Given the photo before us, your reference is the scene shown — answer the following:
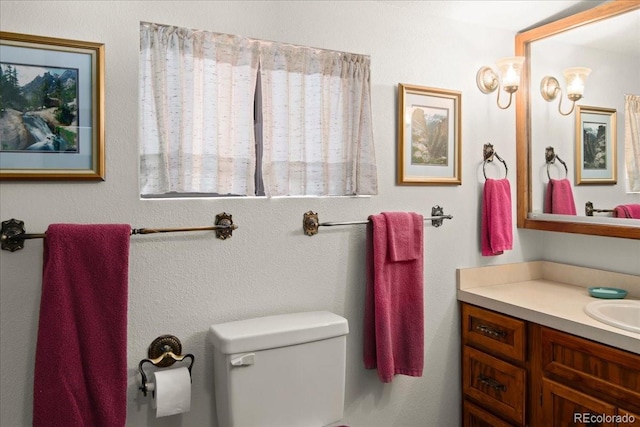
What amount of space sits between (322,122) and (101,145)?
0.88 meters

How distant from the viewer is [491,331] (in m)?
2.14

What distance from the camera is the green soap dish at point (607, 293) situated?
2061 millimetres

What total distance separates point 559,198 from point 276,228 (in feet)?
4.57

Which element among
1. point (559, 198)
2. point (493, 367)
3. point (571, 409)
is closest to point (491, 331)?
point (493, 367)

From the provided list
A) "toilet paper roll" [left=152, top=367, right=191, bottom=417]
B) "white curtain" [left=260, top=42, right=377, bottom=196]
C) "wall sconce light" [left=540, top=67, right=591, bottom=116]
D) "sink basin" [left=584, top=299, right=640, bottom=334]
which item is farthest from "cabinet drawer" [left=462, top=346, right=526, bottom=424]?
"toilet paper roll" [left=152, top=367, right=191, bottom=417]

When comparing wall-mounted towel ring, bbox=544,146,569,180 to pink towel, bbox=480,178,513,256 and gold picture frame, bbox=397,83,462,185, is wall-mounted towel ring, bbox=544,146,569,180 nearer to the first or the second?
pink towel, bbox=480,178,513,256

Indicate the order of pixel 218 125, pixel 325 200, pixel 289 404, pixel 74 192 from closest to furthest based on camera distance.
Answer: pixel 74 192
pixel 289 404
pixel 218 125
pixel 325 200

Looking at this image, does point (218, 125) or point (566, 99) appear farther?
point (566, 99)

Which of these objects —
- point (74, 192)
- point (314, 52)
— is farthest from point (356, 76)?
point (74, 192)

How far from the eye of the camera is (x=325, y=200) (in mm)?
2010

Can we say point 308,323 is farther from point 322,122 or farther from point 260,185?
point 322,122

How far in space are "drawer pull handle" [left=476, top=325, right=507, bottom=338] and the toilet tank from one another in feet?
2.40

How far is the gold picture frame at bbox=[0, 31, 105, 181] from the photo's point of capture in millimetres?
1503

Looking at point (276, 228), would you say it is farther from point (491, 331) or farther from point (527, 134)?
point (527, 134)
